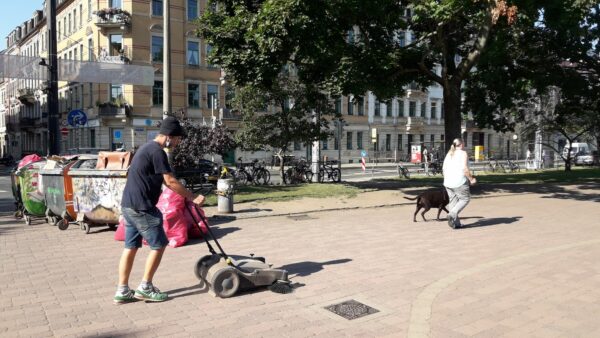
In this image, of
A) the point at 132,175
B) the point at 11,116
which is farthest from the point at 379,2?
the point at 11,116

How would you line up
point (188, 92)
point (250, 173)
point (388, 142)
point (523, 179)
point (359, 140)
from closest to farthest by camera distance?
point (523, 179), point (250, 173), point (188, 92), point (359, 140), point (388, 142)

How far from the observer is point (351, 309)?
4.81 metres

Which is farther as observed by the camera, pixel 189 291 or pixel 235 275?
pixel 189 291

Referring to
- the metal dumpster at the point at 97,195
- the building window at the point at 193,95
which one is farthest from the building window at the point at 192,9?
the metal dumpster at the point at 97,195

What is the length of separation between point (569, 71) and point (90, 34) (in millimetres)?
35085

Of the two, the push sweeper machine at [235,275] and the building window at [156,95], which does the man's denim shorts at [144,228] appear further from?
the building window at [156,95]

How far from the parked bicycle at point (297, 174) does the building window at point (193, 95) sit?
70.3ft

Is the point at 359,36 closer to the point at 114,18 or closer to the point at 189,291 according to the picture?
the point at 189,291

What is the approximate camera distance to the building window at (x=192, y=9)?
134 ft

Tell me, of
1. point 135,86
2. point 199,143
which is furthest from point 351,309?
point 135,86

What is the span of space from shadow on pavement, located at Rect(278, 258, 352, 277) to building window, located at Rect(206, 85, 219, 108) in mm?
36939

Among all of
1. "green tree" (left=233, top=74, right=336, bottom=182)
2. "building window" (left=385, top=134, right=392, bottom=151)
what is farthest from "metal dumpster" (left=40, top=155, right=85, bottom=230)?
"building window" (left=385, top=134, right=392, bottom=151)

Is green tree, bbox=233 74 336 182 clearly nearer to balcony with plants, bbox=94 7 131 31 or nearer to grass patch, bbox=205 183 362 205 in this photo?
grass patch, bbox=205 183 362 205

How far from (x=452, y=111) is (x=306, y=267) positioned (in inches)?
496
